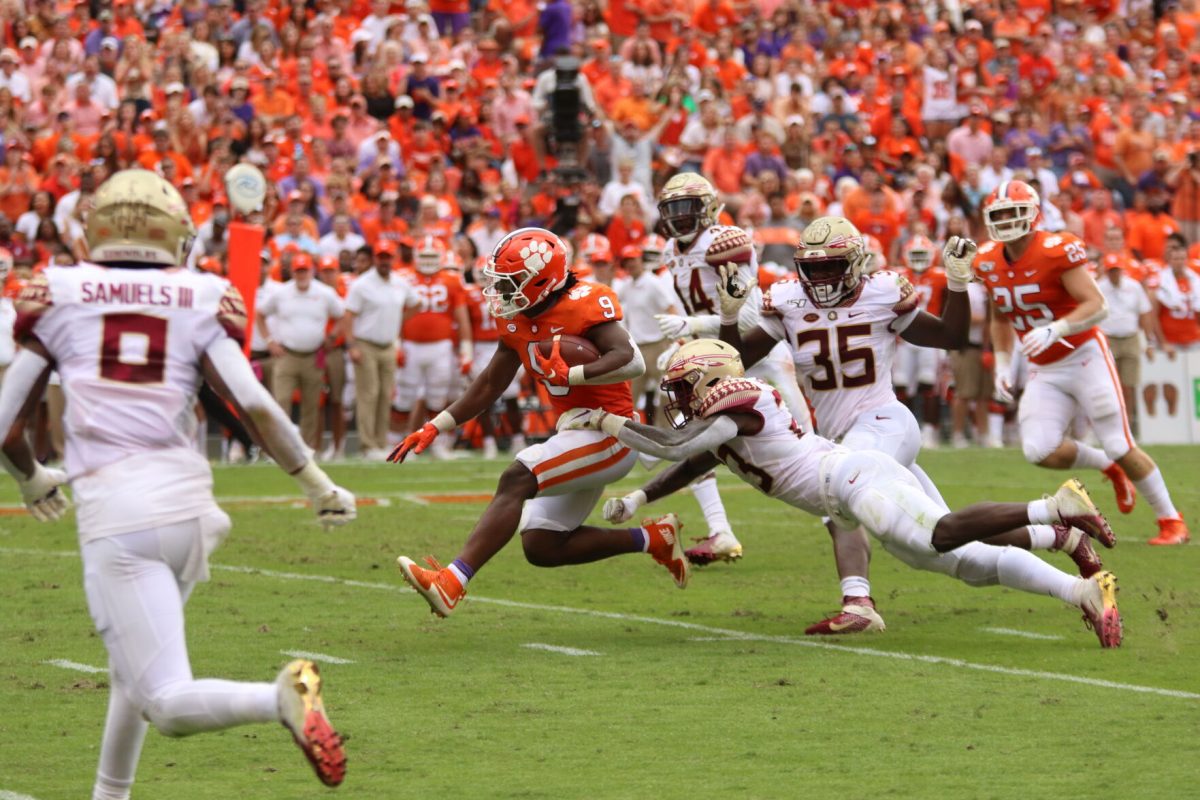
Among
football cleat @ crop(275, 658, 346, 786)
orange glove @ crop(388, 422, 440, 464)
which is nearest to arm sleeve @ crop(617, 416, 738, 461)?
orange glove @ crop(388, 422, 440, 464)

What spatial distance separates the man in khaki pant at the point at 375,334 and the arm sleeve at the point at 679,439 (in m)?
9.19

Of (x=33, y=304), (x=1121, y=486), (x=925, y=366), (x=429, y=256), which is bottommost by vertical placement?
(x=925, y=366)

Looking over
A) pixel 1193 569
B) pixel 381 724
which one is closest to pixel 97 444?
pixel 381 724

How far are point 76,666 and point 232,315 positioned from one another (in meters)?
2.83

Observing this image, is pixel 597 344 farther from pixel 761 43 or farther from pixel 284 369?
pixel 761 43

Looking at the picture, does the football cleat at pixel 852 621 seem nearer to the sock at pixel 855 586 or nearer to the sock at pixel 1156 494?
the sock at pixel 855 586

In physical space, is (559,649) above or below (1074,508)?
below

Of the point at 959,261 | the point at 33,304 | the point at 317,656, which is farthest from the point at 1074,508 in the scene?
the point at 33,304

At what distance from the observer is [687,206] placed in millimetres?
9375

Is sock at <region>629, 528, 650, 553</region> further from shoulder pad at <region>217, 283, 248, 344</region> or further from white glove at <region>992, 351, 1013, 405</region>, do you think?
shoulder pad at <region>217, 283, 248, 344</region>

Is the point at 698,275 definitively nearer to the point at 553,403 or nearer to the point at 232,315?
the point at 553,403

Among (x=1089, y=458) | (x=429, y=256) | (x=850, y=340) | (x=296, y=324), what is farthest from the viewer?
(x=429, y=256)

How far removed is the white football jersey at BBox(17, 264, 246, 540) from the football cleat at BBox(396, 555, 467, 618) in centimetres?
252

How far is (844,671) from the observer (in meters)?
6.62
